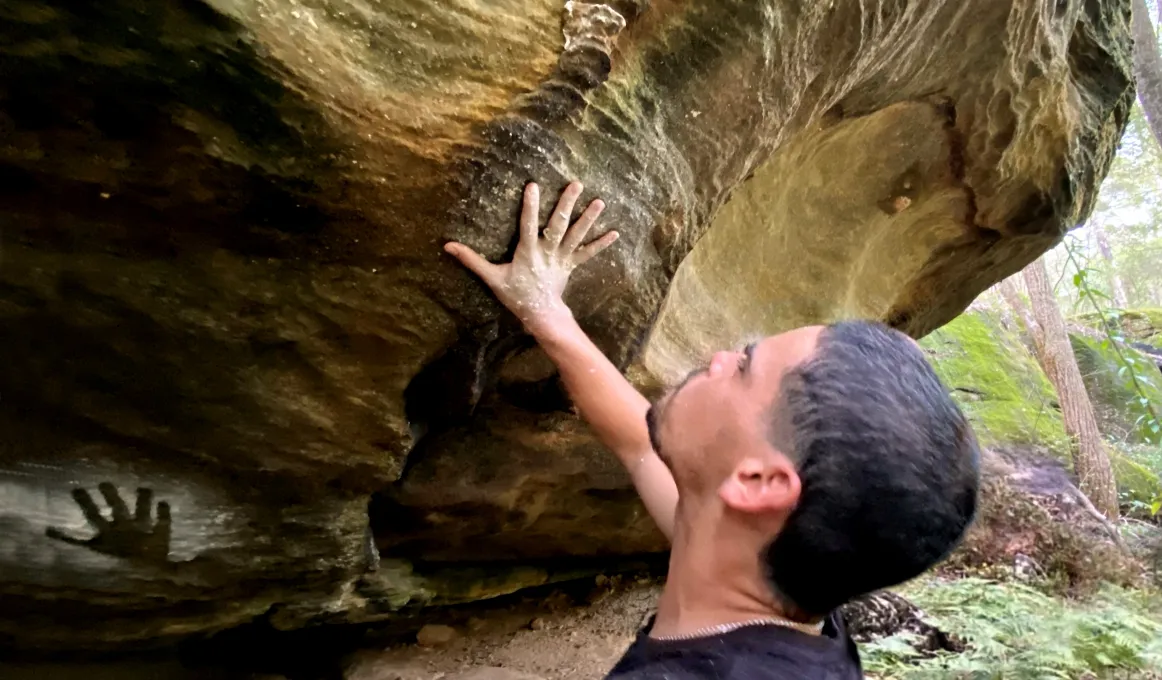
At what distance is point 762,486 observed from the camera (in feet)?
5.53

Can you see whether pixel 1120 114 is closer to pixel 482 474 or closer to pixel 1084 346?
pixel 482 474

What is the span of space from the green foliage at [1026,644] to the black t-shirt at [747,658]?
10.5ft

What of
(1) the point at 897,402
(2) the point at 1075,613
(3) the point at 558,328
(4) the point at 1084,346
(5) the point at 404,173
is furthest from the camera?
(4) the point at 1084,346

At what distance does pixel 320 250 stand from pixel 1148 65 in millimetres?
8461

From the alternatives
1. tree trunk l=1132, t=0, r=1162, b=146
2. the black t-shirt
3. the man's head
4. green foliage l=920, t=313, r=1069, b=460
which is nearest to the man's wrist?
the man's head

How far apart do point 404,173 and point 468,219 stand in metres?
0.21

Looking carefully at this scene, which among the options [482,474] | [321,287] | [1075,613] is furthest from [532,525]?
[1075,613]

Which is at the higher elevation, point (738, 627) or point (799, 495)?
point (799, 495)

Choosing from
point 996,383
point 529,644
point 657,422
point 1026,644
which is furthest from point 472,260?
point 996,383

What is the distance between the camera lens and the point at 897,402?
165 cm

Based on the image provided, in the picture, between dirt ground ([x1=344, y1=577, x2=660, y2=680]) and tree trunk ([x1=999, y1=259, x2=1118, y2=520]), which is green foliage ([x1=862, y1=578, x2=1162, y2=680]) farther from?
tree trunk ([x1=999, y1=259, x2=1118, y2=520])

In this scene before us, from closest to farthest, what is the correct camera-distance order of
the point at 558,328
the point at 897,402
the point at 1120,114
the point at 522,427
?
the point at 897,402 → the point at 558,328 → the point at 522,427 → the point at 1120,114

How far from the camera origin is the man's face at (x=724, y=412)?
69.2 inches

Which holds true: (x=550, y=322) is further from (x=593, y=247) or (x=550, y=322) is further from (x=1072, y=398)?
(x=1072, y=398)
